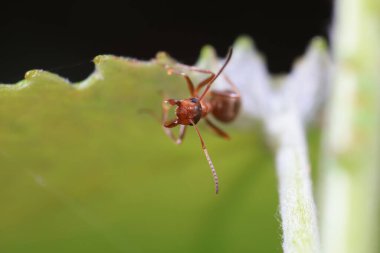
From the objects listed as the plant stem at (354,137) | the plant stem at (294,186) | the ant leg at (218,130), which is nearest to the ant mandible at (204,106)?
the ant leg at (218,130)

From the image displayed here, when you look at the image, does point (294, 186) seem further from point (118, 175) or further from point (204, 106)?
point (204, 106)

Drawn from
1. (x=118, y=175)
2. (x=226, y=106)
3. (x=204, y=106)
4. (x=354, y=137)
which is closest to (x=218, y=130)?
(x=226, y=106)

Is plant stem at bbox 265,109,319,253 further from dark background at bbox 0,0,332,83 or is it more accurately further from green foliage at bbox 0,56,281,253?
dark background at bbox 0,0,332,83

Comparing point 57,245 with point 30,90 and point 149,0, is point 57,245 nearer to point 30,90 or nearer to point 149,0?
point 30,90

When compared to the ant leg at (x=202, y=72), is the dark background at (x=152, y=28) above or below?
above

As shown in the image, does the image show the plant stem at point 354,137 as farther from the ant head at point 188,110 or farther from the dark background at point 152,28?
the dark background at point 152,28

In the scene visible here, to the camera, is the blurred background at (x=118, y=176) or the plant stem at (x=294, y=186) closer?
the plant stem at (x=294, y=186)

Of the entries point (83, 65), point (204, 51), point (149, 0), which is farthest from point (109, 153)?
point (149, 0)

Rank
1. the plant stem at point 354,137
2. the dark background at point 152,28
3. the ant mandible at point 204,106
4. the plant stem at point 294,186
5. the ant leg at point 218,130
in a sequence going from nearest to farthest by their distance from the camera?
the plant stem at point 294,186
the plant stem at point 354,137
the ant mandible at point 204,106
the ant leg at point 218,130
the dark background at point 152,28
